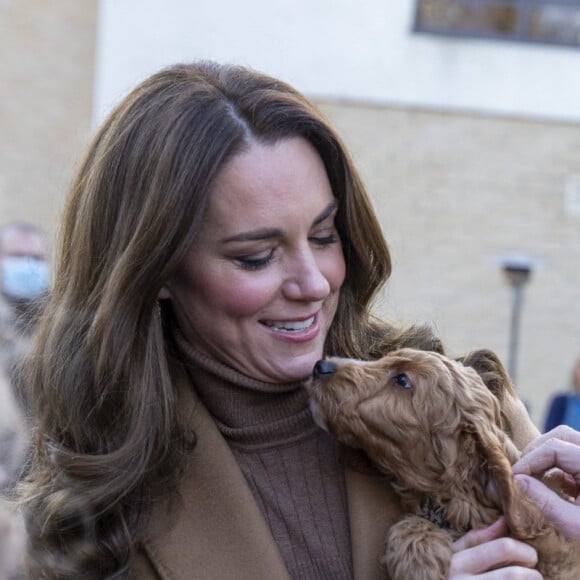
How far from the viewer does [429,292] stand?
15414 mm

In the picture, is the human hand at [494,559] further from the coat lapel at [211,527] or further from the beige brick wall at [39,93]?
the beige brick wall at [39,93]

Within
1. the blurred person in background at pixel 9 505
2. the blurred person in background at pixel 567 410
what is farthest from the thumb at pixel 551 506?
the blurred person in background at pixel 567 410

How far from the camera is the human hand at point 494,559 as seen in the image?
2.75m

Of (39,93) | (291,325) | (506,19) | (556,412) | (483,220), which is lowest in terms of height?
(556,412)

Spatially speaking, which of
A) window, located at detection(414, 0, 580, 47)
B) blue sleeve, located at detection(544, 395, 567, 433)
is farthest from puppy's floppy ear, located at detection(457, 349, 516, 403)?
window, located at detection(414, 0, 580, 47)

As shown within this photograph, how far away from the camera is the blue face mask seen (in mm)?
6301

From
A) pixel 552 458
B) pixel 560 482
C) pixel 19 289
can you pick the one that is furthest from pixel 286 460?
pixel 19 289

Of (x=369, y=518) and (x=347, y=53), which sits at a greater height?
(x=347, y=53)

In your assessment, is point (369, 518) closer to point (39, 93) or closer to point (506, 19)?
point (506, 19)

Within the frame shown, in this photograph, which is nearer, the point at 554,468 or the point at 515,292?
the point at 554,468

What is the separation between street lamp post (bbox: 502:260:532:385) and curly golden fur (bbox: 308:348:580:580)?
10044mm

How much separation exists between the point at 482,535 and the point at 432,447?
0.33m

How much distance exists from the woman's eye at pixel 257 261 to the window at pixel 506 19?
12.6m

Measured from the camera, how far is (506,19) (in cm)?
1506
